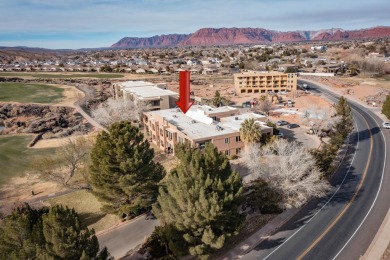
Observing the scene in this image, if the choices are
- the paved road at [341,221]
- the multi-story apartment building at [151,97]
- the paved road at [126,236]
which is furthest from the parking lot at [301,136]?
the paved road at [126,236]

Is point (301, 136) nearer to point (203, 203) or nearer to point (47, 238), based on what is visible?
point (203, 203)

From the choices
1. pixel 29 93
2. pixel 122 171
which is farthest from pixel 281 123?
pixel 29 93

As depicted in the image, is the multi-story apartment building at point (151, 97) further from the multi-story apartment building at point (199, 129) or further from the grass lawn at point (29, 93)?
the grass lawn at point (29, 93)

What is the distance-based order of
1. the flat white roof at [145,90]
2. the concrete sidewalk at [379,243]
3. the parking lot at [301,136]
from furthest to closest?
Answer: the flat white roof at [145,90]
the parking lot at [301,136]
the concrete sidewalk at [379,243]

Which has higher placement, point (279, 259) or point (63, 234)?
point (63, 234)

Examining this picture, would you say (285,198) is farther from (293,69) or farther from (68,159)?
(293,69)

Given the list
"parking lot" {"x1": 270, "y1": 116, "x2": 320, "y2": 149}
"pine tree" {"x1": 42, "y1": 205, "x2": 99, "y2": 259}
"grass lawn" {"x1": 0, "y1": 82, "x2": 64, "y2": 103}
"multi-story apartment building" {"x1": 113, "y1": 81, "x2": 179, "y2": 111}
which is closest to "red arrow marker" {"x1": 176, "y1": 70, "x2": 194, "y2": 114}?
"pine tree" {"x1": 42, "y1": 205, "x2": 99, "y2": 259}

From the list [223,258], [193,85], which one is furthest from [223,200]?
[193,85]
